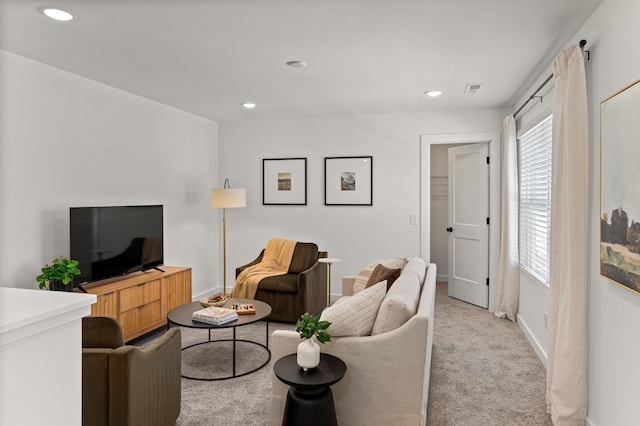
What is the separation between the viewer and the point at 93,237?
11.8ft

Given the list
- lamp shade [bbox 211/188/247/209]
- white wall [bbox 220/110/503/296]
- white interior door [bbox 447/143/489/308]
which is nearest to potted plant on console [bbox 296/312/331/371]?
lamp shade [bbox 211/188/247/209]

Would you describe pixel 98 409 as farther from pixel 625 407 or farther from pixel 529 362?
pixel 529 362

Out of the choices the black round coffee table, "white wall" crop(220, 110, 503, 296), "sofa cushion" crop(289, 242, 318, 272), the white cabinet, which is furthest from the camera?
"white wall" crop(220, 110, 503, 296)

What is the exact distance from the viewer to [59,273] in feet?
10.3

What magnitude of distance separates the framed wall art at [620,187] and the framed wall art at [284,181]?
13.1ft

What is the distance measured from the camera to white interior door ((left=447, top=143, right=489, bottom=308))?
5.25 metres

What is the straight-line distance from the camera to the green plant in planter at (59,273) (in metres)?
3.13

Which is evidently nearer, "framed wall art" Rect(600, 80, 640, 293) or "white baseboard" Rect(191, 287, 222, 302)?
"framed wall art" Rect(600, 80, 640, 293)

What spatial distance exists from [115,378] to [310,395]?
2.95 ft

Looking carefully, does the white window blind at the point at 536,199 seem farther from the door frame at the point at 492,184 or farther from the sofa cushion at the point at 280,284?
the sofa cushion at the point at 280,284

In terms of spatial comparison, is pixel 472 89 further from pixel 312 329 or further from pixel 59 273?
pixel 59 273

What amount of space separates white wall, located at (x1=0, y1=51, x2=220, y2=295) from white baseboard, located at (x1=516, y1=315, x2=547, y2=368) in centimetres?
392

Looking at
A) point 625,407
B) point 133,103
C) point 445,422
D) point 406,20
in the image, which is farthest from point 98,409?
point 133,103

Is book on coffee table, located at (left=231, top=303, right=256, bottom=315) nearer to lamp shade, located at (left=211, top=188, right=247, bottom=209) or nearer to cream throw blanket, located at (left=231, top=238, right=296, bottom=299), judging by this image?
cream throw blanket, located at (left=231, top=238, right=296, bottom=299)
